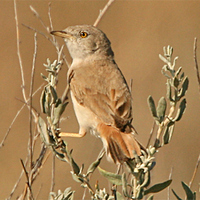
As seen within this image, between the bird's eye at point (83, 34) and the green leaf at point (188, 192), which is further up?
the bird's eye at point (83, 34)

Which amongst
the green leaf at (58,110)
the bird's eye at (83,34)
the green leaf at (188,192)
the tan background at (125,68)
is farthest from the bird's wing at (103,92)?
the tan background at (125,68)

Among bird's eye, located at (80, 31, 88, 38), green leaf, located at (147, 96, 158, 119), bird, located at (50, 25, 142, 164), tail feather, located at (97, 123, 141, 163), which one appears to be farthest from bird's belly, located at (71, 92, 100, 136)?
bird's eye, located at (80, 31, 88, 38)

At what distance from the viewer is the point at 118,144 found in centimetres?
299

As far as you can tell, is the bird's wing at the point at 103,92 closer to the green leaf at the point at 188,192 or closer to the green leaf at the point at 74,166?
the green leaf at the point at 74,166

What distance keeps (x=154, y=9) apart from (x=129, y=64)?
166 cm

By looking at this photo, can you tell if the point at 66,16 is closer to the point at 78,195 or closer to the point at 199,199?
the point at 78,195

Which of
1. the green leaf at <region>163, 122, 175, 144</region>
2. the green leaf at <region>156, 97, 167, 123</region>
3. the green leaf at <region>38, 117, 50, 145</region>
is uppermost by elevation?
the green leaf at <region>156, 97, 167, 123</region>

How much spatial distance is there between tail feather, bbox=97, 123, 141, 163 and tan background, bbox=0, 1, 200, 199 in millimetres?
2492

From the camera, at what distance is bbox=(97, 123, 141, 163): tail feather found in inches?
111

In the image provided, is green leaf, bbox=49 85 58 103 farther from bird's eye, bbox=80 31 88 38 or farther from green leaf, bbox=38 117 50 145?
bird's eye, bbox=80 31 88 38

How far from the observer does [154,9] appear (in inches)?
336

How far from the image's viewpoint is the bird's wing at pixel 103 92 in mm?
3361

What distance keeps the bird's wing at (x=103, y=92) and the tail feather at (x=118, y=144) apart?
9 centimetres

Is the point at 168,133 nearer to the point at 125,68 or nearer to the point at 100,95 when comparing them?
the point at 100,95
